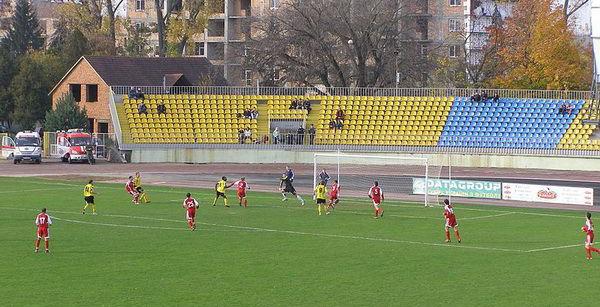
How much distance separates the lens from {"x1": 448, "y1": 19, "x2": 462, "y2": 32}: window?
11562 centimetres

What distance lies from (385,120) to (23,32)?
6065cm

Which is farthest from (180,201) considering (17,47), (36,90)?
(17,47)

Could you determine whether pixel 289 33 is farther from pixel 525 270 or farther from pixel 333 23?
pixel 525 270

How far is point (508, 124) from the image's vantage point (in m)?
76.9

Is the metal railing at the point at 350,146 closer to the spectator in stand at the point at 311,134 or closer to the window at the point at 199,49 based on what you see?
the spectator in stand at the point at 311,134

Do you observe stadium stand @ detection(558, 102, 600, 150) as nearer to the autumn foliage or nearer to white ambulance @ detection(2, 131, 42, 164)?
the autumn foliage

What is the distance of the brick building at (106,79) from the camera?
286ft

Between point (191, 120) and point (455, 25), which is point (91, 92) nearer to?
point (191, 120)

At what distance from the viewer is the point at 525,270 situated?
3275 cm

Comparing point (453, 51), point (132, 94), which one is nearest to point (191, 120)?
point (132, 94)

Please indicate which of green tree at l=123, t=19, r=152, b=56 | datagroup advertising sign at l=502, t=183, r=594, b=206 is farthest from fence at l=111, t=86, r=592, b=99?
green tree at l=123, t=19, r=152, b=56

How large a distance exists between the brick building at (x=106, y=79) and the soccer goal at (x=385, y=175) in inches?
767

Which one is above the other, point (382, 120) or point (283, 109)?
point (283, 109)

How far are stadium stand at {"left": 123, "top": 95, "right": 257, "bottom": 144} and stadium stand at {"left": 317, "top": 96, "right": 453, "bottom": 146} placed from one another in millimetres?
5952
